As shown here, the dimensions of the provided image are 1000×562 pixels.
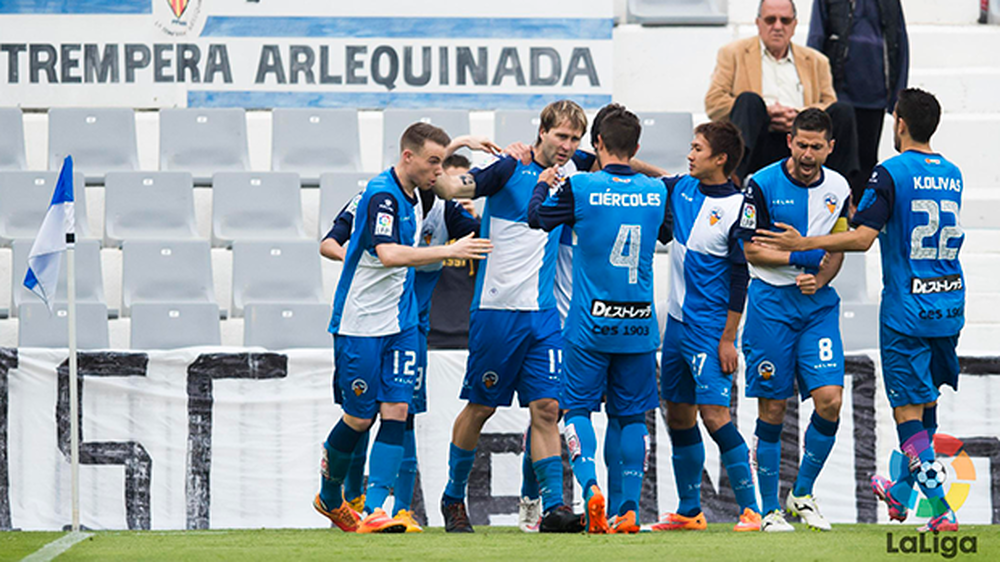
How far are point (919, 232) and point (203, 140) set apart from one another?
21.3 ft

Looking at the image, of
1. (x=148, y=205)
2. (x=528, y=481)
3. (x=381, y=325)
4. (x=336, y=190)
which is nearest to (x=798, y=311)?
(x=528, y=481)

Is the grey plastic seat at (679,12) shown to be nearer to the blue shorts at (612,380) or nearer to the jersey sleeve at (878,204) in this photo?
the jersey sleeve at (878,204)

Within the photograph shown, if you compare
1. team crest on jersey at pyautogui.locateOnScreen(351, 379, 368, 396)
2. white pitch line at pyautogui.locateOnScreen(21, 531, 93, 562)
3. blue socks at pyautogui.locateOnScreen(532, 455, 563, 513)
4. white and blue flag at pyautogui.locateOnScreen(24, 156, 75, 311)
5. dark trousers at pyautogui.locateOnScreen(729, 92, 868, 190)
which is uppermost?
dark trousers at pyautogui.locateOnScreen(729, 92, 868, 190)

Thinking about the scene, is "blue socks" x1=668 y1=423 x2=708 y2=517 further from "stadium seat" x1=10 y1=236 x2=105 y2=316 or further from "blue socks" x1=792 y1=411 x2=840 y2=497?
"stadium seat" x1=10 y1=236 x2=105 y2=316

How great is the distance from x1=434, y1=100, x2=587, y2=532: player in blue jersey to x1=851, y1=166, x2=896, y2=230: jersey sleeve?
54.8 inches

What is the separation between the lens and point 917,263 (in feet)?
20.6

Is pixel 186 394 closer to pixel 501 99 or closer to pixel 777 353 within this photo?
pixel 777 353

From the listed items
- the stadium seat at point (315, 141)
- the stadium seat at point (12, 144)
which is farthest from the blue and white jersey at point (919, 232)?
the stadium seat at point (12, 144)

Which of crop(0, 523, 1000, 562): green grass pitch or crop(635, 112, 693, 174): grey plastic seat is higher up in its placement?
crop(635, 112, 693, 174): grey plastic seat

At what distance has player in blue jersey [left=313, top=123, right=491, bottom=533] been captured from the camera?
639cm

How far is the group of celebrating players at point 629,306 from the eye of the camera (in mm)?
6250

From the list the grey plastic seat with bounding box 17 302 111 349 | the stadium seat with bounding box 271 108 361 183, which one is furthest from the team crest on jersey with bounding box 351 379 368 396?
the stadium seat with bounding box 271 108 361 183

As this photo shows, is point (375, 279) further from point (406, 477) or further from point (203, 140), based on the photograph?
point (203, 140)

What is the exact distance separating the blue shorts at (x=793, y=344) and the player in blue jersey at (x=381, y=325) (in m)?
1.75
